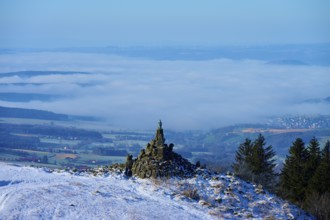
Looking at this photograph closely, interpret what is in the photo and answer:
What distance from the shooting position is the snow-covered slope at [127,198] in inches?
1046

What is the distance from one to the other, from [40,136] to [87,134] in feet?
33.6

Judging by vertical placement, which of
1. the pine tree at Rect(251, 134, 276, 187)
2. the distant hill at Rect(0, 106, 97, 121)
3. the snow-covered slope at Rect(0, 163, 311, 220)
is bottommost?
the snow-covered slope at Rect(0, 163, 311, 220)

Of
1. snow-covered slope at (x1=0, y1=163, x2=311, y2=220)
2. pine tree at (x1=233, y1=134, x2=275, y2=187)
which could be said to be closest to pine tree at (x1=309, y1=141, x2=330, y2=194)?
pine tree at (x1=233, y1=134, x2=275, y2=187)

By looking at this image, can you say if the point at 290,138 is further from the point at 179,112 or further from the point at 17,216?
the point at 17,216

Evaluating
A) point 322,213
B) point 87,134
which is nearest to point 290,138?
point 87,134

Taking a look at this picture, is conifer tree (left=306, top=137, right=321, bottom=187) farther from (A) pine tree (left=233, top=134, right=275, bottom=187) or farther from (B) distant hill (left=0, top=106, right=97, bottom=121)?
(B) distant hill (left=0, top=106, right=97, bottom=121)

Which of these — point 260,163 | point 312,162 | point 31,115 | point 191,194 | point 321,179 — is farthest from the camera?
point 31,115

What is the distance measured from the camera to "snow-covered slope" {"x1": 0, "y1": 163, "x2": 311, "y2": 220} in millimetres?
26562

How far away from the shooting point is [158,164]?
32.2 metres

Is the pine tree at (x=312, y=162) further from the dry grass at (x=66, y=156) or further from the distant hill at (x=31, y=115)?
the distant hill at (x=31, y=115)

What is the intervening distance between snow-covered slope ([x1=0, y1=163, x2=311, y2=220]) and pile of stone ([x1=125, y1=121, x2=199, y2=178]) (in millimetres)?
624

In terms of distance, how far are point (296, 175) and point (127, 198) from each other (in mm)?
18498

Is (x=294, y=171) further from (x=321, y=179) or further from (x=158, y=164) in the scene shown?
(x=158, y=164)

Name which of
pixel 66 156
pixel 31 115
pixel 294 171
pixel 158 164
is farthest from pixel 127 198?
pixel 31 115
